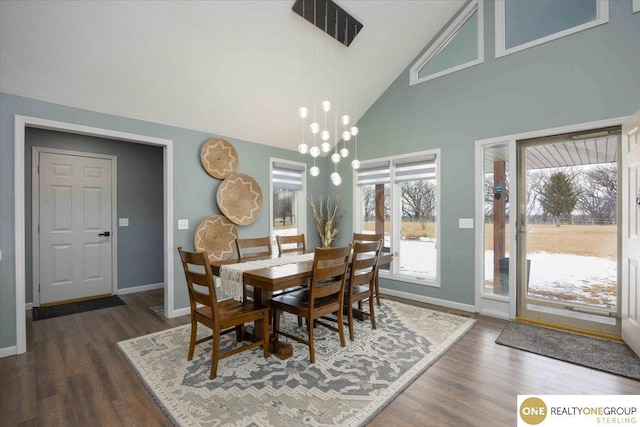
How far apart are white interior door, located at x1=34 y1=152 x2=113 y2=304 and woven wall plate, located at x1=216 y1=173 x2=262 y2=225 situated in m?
1.95

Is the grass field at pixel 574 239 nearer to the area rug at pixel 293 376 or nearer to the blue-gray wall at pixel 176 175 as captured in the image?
the area rug at pixel 293 376

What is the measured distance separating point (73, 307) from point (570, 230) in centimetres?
601

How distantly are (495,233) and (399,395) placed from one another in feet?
8.02

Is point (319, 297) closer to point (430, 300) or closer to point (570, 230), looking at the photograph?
point (430, 300)

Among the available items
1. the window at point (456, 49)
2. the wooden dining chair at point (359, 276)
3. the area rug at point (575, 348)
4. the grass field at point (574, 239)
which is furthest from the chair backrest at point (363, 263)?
the window at point (456, 49)

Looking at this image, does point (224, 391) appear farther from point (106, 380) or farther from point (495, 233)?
point (495, 233)

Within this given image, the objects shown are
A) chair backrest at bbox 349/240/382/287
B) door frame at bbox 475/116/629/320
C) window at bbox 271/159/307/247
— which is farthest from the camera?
window at bbox 271/159/307/247

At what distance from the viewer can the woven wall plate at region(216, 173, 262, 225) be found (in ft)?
13.0

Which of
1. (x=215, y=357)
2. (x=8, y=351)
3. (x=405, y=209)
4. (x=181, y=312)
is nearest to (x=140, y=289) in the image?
(x=181, y=312)

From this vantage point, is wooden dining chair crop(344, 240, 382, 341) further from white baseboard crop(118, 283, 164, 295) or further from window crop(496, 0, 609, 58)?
white baseboard crop(118, 283, 164, 295)

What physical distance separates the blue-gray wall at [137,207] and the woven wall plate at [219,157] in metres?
1.68

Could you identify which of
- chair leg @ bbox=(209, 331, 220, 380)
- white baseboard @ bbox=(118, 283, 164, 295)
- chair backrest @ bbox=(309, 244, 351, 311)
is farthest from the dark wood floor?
white baseboard @ bbox=(118, 283, 164, 295)

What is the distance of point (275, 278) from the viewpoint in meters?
2.14

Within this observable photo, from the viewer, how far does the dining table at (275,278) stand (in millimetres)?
2189
